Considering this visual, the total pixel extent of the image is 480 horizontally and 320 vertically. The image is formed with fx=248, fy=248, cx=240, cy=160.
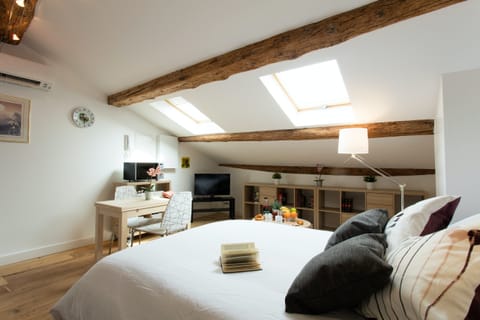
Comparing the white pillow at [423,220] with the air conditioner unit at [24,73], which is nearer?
the white pillow at [423,220]

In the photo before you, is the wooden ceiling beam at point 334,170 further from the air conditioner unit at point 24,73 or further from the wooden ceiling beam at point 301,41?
the air conditioner unit at point 24,73

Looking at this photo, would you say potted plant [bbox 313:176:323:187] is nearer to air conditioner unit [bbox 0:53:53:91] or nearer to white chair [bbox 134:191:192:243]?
white chair [bbox 134:191:192:243]

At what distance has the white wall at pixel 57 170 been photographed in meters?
3.09

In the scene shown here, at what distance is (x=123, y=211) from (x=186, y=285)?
180cm

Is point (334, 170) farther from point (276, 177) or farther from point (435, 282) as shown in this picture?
point (435, 282)

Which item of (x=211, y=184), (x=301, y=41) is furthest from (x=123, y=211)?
(x=211, y=184)

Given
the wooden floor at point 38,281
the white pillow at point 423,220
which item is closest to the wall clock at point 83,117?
the wooden floor at point 38,281

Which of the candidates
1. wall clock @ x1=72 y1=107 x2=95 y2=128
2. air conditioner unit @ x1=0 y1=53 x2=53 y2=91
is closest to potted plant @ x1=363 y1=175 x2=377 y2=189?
wall clock @ x1=72 y1=107 x2=95 y2=128

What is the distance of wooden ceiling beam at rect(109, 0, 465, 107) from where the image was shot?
158 cm

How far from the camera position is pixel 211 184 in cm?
536

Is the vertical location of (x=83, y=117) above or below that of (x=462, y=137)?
above

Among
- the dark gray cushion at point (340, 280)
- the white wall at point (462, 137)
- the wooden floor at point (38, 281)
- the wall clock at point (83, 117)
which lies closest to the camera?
the dark gray cushion at point (340, 280)

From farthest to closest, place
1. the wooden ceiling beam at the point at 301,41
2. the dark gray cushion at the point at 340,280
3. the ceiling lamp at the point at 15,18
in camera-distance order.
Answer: the ceiling lamp at the point at 15,18 < the wooden ceiling beam at the point at 301,41 < the dark gray cushion at the point at 340,280

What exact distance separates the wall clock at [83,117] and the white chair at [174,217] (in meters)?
1.82
